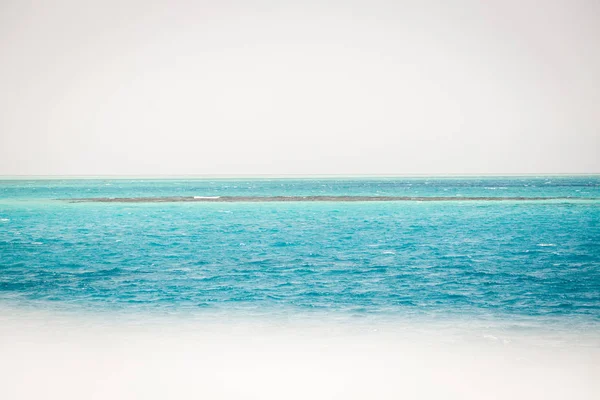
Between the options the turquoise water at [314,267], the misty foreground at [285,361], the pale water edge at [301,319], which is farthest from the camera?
the turquoise water at [314,267]

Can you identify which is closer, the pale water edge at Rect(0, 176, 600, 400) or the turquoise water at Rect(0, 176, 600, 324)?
the pale water edge at Rect(0, 176, 600, 400)

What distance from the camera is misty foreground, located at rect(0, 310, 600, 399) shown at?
7281 mm

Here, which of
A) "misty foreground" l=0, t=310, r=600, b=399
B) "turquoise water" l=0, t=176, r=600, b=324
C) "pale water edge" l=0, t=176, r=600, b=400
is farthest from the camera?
"turquoise water" l=0, t=176, r=600, b=324

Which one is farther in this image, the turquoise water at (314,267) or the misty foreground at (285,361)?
the turquoise water at (314,267)

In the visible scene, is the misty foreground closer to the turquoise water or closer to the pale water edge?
the pale water edge

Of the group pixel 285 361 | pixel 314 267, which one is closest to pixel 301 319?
pixel 285 361

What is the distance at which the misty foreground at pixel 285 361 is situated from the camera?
23.9 ft

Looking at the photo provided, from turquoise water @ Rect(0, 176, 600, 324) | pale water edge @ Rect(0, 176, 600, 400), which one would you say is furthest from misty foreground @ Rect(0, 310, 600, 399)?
turquoise water @ Rect(0, 176, 600, 324)

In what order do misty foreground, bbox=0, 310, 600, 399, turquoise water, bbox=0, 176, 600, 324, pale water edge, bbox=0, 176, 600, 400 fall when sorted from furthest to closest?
turquoise water, bbox=0, 176, 600, 324, pale water edge, bbox=0, 176, 600, 400, misty foreground, bbox=0, 310, 600, 399

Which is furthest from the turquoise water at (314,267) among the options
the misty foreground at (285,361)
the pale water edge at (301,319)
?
the misty foreground at (285,361)

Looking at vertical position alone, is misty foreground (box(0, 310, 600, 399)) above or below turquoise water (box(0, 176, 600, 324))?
above

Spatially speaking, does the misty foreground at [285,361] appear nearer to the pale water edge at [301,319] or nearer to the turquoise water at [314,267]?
the pale water edge at [301,319]

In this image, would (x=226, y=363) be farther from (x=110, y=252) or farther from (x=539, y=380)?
(x=110, y=252)

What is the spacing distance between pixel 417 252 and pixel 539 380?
12947mm
